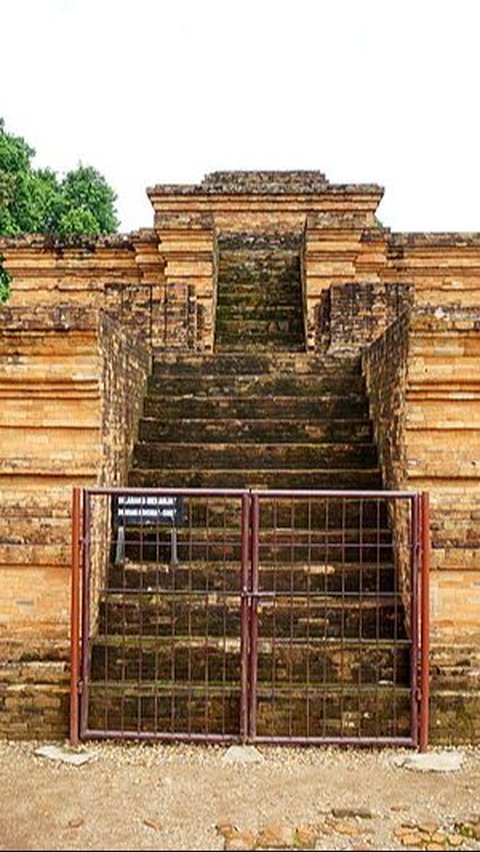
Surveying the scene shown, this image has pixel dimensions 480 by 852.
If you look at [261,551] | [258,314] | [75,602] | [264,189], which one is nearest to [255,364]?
[261,551]

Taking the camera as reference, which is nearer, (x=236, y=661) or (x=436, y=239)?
(x=236, y=661)

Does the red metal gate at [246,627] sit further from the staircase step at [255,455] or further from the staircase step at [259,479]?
the staircase step at [255,455]

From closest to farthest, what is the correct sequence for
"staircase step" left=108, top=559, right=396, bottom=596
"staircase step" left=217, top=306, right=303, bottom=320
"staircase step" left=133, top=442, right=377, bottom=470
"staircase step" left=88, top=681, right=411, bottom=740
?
"staircase step" left=88, top=681, right=411, bottom=740 < "staircase step" left=108, top=559, right=396, bottom=596 < "staircase step" left=133, top=442, right=377, bottom=470 < "staircase step" left=217, top=306, right=303, bottom=320

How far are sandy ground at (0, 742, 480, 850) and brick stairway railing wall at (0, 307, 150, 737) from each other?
77 cm

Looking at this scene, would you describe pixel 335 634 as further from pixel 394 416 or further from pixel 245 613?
pixel 394 416

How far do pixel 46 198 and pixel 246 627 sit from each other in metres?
21.8

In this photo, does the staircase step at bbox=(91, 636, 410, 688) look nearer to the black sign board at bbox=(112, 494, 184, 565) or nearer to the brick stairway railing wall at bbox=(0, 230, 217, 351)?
the black sign board at bbox=(112, 494, 184, 565)

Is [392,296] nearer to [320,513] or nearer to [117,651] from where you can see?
A: [320,513]

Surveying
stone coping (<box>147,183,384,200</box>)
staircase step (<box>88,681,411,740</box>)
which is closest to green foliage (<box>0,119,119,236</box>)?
stone coping (<box>147,183,384,200</box>)

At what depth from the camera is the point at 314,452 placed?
7.13 m

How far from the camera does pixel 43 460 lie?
5832mm

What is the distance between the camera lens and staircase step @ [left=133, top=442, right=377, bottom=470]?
23.1ft

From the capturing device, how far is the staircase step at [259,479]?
6.77 meters

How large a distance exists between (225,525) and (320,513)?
76 cm
